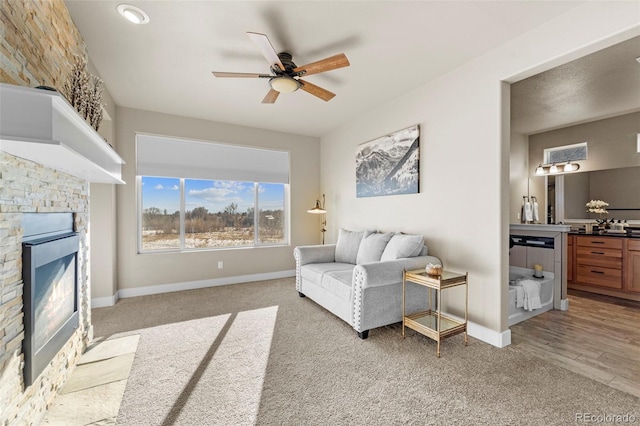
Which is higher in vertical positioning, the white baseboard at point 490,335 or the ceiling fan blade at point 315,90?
the ceiling fan blade at point 315,90

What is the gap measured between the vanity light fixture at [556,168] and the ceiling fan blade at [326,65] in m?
4.46

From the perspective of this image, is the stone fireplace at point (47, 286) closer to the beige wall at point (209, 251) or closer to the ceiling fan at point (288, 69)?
the ceiling fan at point (288, 69)

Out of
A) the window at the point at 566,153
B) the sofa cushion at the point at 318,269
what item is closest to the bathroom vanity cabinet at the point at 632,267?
the window at the point at 566,153

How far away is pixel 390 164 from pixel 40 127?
343 cm

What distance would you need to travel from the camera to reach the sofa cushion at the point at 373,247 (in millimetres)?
3424

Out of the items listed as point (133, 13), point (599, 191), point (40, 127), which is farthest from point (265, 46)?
point (599, 191)

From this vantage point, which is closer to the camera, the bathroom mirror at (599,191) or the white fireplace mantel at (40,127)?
the white fireplace mantel at (40,127)

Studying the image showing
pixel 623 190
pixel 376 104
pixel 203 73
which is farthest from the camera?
pixel 623 190

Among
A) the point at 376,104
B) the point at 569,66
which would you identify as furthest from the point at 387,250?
the point at 569,66

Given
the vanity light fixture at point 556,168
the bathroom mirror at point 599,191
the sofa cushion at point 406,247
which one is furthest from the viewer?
the vanity light fixture at point 556,168

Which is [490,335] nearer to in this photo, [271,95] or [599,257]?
[599,257]

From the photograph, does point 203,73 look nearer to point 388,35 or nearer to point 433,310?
point 388,35

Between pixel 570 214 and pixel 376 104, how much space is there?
397cm

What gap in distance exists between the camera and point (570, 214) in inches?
191
